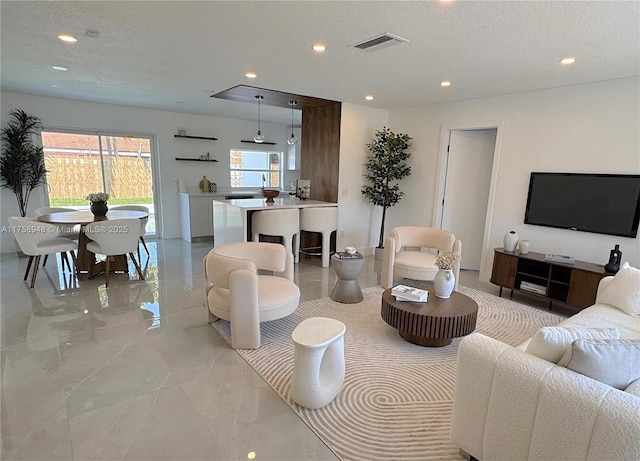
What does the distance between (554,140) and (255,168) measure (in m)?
6.31

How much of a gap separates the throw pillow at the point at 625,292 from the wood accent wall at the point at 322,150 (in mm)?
3786

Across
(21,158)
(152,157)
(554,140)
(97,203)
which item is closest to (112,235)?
(97,203)

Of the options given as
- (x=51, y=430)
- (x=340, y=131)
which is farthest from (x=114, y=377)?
(x=340, y=131)

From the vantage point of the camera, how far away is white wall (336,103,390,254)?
5.78 m

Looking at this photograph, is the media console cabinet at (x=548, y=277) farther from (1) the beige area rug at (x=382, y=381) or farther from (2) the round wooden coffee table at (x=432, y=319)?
(2) the round wooden coffee table at (x=432, y=319)

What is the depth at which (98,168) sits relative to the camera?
6703 mm

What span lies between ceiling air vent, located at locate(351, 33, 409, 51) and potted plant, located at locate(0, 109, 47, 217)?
5.60 m

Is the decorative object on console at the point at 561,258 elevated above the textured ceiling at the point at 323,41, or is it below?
below

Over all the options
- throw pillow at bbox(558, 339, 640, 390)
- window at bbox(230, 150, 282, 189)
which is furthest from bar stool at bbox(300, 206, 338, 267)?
throw pillow at bbox(558, 339, 640, 390)

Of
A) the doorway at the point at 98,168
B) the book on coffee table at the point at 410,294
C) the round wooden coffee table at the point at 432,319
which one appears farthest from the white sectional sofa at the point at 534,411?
the doorway at the point at 98,168

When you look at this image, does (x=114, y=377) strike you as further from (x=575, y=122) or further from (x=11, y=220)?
(x=575, y=122)

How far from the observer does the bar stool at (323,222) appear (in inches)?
212

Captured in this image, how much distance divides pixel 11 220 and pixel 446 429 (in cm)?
508

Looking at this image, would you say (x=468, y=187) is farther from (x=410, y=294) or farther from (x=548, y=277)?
(x=410, y=294)
